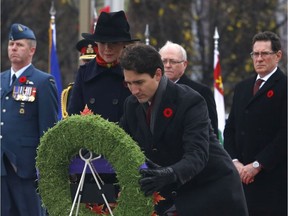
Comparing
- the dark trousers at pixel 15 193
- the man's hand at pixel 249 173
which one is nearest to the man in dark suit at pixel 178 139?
the man's hand at pixel 249 173

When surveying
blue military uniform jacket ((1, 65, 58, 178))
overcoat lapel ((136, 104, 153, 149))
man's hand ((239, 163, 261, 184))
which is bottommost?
man's hand ((239, 163, 261, 184))

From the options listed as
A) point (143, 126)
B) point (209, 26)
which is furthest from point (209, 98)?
point (209, 26)

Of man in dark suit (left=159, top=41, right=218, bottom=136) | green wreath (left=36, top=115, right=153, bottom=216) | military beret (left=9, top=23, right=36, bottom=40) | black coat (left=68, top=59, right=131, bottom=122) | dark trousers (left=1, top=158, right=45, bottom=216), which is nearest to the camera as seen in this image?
green wreath (left=36, top=115, right=153, bottom=216)

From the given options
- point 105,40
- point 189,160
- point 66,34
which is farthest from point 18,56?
point 66,34

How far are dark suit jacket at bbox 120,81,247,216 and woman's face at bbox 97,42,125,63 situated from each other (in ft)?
3.96

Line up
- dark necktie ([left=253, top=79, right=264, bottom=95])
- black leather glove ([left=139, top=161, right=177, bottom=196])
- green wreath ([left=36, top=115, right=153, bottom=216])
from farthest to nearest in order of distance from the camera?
dark necktie ([left=253, top=79, right=264, bottom=95]), green wreath ([left=36, top=115, right=153, bottom=216]), black leather glove ([left=139, top=161, right=177, bottom=196])

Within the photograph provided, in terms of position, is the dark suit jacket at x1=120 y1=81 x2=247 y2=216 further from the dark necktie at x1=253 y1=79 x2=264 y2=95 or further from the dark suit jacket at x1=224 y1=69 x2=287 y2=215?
the dark necktie at x1=253 y1=79 x2=264 y2=95

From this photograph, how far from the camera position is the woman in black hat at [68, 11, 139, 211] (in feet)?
24.0

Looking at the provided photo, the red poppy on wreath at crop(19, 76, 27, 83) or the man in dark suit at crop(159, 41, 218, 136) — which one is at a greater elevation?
the man in dark suit at crop(159, 41, 218, 136)

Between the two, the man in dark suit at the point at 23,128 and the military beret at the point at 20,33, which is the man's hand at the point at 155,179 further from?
A: the military beret at the point at 20,33

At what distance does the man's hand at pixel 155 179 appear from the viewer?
558 centimetres

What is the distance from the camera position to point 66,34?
30453 mm

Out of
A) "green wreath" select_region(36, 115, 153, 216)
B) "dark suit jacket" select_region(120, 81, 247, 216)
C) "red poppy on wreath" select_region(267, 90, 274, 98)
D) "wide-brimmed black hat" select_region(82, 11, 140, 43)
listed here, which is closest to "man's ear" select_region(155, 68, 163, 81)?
"dark suit jacket" select_region(120, 81, 247, 216)

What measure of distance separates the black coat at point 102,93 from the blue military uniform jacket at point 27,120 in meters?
1.89
